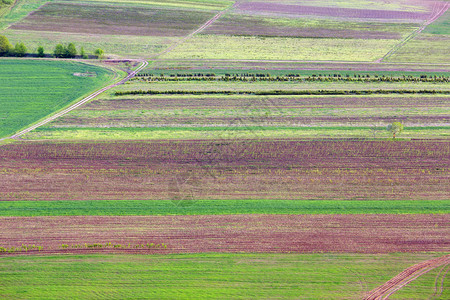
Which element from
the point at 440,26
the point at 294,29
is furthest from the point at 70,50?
the point at 440,26

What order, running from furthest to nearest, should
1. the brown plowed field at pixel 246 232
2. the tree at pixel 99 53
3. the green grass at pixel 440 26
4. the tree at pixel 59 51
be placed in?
the green grass at pixel 440 26 → the tree at pixel 99 53 → the tree at pixel 59 51 → the brown plowed field at pixel 246 232

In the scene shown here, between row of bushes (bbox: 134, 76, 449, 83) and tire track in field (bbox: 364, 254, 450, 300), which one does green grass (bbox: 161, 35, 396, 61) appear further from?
tire track in field (bbox: 364, 254, 450, 300)

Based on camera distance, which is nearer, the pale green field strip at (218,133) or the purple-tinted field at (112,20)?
the pale green field strip at (218,133)

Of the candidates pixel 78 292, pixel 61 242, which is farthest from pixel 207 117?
pixel 78 292

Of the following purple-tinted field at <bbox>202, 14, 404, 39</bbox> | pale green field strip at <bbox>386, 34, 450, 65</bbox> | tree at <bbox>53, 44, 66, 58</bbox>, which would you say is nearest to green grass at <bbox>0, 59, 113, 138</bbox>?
tree at <bbox>53, 44, 66, 58</bbox>

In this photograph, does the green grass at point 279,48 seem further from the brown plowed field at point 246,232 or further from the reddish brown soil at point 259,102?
the brown plowed field at point 246,232

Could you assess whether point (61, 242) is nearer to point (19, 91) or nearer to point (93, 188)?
point (93, 188)

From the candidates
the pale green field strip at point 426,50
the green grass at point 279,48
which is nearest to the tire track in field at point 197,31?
the green grass at point 279,48
